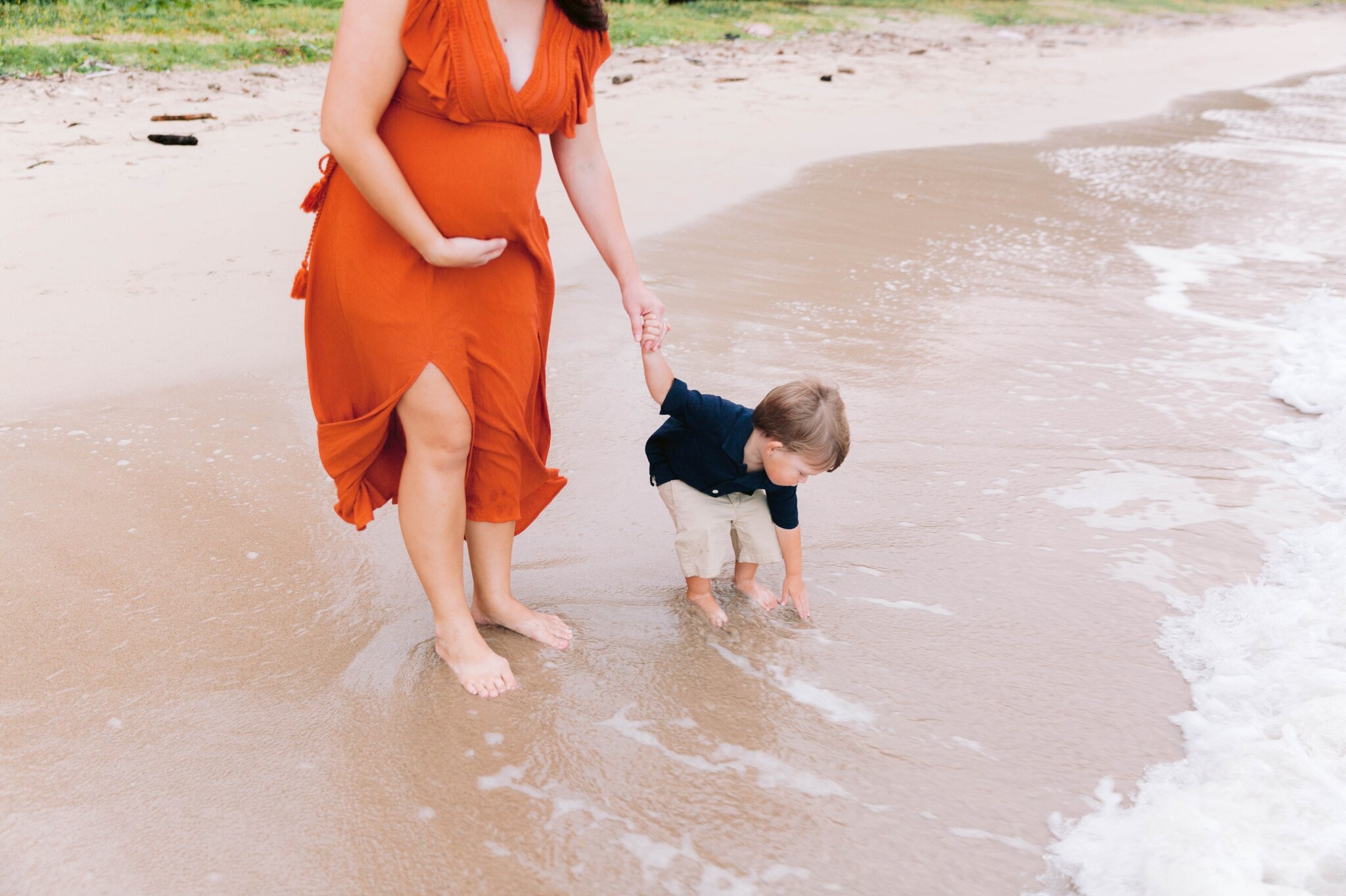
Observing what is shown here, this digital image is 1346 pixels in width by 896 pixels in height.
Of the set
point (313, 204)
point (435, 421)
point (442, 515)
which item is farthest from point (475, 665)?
point (313, 204)

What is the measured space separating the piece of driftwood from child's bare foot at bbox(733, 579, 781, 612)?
5120mm

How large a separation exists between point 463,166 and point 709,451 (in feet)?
3.08

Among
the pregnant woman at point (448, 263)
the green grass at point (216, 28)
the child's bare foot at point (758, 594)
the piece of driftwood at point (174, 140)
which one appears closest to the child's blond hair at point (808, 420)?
the pregnant woman at point (448, 263)

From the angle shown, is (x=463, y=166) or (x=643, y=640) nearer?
(x=463, y=166)

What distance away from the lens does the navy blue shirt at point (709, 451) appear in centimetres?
254

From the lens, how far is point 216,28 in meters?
10.7

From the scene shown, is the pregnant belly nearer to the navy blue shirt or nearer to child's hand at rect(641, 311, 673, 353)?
child's hand at rect(641, 311, 673, 353)

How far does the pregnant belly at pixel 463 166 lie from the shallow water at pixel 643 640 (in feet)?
3.35

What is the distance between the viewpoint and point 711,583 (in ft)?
9.53

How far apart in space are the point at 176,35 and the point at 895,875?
1084 cm

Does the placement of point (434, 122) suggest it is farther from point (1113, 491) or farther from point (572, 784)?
point (1113, 491)

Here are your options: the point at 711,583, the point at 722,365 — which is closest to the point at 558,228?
the point at 722,365

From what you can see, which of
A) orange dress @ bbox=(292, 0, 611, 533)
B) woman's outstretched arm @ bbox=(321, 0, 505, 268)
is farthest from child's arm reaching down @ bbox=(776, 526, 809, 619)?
woman's outstretched arm @ bbox=(321, 0, 505, 268)

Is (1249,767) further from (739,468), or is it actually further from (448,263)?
(448,263)
